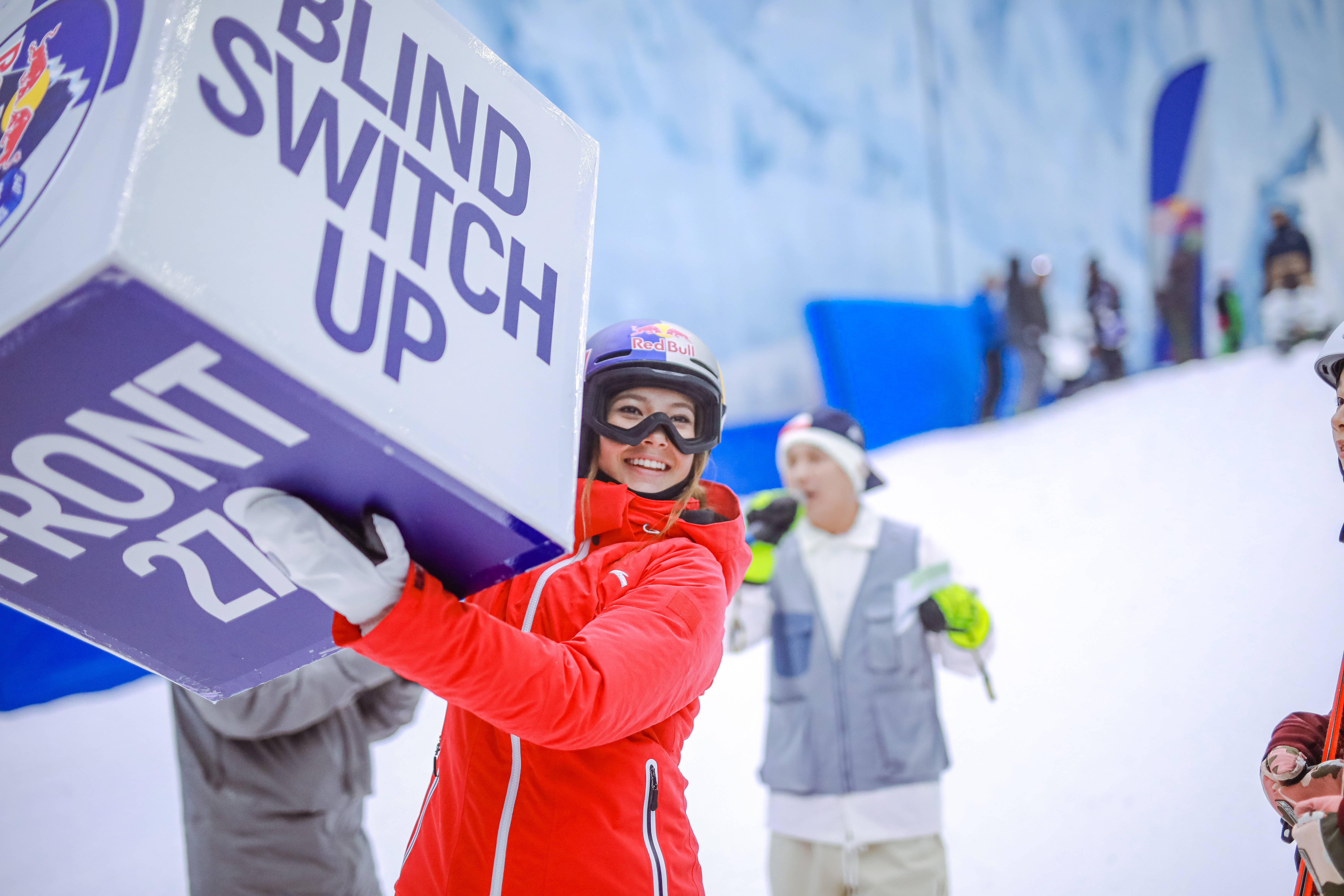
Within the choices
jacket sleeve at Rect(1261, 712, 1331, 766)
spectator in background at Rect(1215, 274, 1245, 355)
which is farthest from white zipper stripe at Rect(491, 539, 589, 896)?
spectator in background at Rect(1215, 274, 1245, 355)

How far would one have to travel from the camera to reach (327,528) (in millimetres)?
927

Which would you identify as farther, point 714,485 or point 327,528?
point 714,485

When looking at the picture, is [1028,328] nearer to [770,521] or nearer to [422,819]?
[770,521]

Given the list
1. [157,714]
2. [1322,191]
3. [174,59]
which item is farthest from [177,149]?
[1322,191]

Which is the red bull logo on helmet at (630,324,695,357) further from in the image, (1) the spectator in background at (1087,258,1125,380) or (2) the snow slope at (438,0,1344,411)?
(1) the spectator in background at (1087,258,1125,380)

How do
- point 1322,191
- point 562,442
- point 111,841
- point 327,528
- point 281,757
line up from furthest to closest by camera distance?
point 1322,191 < point 111,841 < point 281,757 < point 562,442 < point 327,528

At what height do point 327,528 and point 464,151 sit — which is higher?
point 464,151

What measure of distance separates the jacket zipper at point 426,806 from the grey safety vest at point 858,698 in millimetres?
1538

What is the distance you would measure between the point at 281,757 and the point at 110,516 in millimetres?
1211

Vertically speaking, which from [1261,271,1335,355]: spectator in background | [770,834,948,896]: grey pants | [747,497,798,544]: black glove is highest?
[1261,271,1335,355]: spectator in background

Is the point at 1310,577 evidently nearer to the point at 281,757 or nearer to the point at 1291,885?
the point at 1291,885

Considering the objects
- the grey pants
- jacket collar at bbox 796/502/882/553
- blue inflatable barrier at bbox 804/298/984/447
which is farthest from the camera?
blue inflatable barrier at bbox 804/298/984/447

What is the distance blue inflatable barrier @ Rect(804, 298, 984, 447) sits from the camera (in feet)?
27.2

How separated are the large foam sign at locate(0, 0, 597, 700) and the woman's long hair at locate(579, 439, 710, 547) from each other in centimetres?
31
